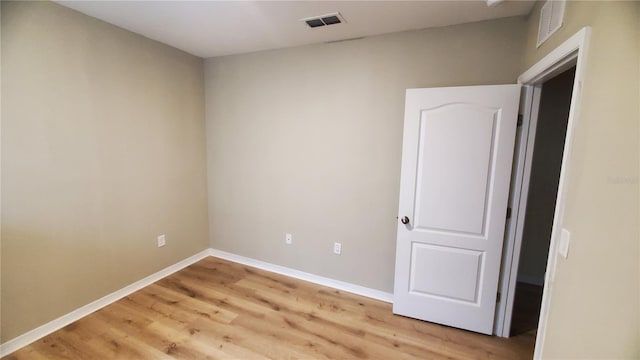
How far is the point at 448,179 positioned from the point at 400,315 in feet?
4.19

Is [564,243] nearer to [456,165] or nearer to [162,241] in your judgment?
[456,165]

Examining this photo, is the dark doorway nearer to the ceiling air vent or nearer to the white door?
the white door

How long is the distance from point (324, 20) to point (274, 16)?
0.40m

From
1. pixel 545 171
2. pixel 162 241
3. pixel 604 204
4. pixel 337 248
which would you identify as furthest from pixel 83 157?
pixel 545 171

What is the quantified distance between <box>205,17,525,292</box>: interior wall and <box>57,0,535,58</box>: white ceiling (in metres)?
0.15

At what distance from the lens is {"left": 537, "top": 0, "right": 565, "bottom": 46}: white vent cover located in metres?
1.42

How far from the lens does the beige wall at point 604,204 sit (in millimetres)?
880

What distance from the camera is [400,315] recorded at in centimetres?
236

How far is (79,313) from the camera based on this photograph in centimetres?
222

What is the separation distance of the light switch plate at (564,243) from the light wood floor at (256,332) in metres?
1.13

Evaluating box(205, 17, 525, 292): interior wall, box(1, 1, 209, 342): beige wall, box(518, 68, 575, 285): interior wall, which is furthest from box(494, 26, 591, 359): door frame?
box(1, 1, 209, 342): beige wall

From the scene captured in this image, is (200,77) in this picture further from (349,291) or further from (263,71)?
(349,291)

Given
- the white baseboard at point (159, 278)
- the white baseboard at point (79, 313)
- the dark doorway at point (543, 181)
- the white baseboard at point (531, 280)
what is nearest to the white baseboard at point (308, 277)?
the white baseboard at point (159, 278)

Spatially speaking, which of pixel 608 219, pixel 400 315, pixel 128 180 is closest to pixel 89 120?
pixel 128 180
